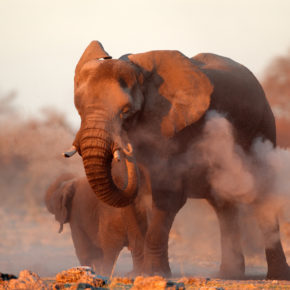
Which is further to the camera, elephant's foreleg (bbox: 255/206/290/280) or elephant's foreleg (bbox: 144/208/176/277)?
elephant's foreleg (bbox: 255/206/290/280)

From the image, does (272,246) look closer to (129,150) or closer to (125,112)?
(129,150)

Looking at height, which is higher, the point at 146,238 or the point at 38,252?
the point at 38,252

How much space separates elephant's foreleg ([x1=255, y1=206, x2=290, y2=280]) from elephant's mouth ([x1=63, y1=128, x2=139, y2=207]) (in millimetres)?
2770

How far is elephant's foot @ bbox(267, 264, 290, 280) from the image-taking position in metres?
10.7

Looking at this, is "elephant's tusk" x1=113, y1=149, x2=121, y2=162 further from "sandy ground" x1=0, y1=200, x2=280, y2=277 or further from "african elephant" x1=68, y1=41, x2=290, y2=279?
"sandy ground" x1=0, y1=200, x2=280, y2=277

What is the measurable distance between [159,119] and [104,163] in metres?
1.47

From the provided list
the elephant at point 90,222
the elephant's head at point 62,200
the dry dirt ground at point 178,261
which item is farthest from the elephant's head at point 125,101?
the elephant's head at point 62,200

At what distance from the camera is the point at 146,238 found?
31.7 ft

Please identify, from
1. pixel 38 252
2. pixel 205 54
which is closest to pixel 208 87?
pixel 205 54

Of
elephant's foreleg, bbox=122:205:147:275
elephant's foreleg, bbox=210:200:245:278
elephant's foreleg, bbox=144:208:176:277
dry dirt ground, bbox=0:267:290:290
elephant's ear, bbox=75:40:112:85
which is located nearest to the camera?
dry dirt ground, bbox=0:267:290:290

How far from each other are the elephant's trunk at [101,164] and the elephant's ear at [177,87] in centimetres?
124

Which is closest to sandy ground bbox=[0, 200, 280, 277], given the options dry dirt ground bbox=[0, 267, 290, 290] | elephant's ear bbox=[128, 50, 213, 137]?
elephant's ear bbox=[128, 50, 213, 137]

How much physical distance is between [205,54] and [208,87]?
1.53 m

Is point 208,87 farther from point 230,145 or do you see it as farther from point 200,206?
point 200,206
